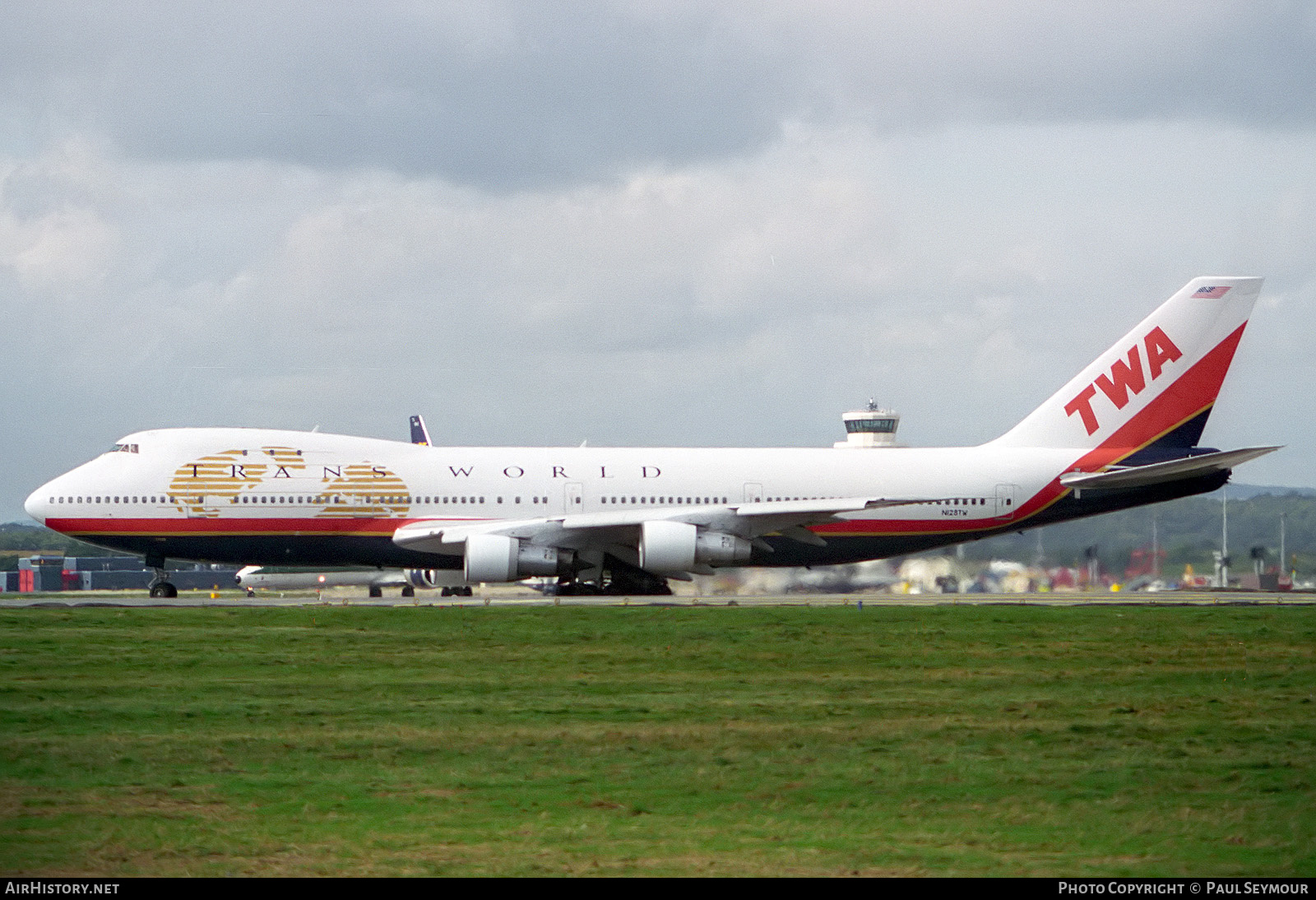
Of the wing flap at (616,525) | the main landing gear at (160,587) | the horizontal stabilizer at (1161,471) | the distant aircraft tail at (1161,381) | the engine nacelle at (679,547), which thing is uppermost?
the distant aircraft tail at (1161,381)

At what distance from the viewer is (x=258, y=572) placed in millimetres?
56719

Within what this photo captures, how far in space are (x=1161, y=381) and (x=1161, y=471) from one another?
3.50 m

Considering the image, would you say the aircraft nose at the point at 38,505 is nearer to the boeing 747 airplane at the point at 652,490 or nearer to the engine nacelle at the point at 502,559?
the boeing 747 airplane at the point at 652,490

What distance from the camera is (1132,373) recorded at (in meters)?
40.7

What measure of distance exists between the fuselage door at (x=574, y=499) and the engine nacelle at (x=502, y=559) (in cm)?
209

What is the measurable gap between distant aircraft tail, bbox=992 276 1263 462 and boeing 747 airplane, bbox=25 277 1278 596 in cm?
5

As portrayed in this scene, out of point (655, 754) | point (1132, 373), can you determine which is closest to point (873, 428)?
point (1132, 373)

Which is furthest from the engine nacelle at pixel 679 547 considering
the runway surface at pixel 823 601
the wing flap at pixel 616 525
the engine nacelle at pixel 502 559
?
the engine nacelle at pixel 502 559

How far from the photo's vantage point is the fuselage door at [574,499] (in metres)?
38.9

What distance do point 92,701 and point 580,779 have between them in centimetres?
700

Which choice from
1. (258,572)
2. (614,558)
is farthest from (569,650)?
(258,572)

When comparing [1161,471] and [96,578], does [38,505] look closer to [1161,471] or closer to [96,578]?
[1161,471]

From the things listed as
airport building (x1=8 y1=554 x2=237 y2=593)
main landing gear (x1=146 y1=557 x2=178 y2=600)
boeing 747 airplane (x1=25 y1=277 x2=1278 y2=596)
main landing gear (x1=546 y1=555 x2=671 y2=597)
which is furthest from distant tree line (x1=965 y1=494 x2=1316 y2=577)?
airport building (x1=8 y1=554 x2=237 y2=593)
